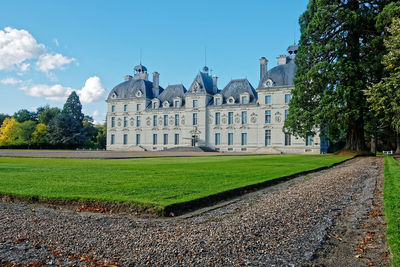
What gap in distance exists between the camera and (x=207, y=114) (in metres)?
53.3

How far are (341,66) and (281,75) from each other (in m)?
24.8

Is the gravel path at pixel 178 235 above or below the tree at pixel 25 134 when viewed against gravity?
below

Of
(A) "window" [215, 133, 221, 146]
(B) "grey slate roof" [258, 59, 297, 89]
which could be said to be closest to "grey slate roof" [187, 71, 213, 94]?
(A) "window" [215, 133, 221, 146]

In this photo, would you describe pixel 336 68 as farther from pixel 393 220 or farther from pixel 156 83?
pixel 156 83

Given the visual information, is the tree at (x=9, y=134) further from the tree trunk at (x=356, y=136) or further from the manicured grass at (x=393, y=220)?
the manicured grass at (x=393, y=220)

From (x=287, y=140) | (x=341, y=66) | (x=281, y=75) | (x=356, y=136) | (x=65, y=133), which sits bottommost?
(x=287, y=140)

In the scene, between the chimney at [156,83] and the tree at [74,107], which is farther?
the tree at [74,107]

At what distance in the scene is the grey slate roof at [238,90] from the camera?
50.7 m

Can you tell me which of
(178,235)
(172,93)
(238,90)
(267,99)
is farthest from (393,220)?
(172,93)

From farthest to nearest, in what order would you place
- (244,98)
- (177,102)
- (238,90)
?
(177,102) < (238,90) < (244,98)

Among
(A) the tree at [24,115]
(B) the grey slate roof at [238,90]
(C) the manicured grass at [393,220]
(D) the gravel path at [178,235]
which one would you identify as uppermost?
(B) the grey slate roof at [238,90]

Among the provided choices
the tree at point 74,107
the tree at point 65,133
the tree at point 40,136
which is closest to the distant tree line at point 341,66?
the tree at point 65,133

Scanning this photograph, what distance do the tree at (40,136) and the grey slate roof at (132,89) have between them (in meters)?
14.8

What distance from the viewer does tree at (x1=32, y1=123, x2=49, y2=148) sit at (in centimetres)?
6238
